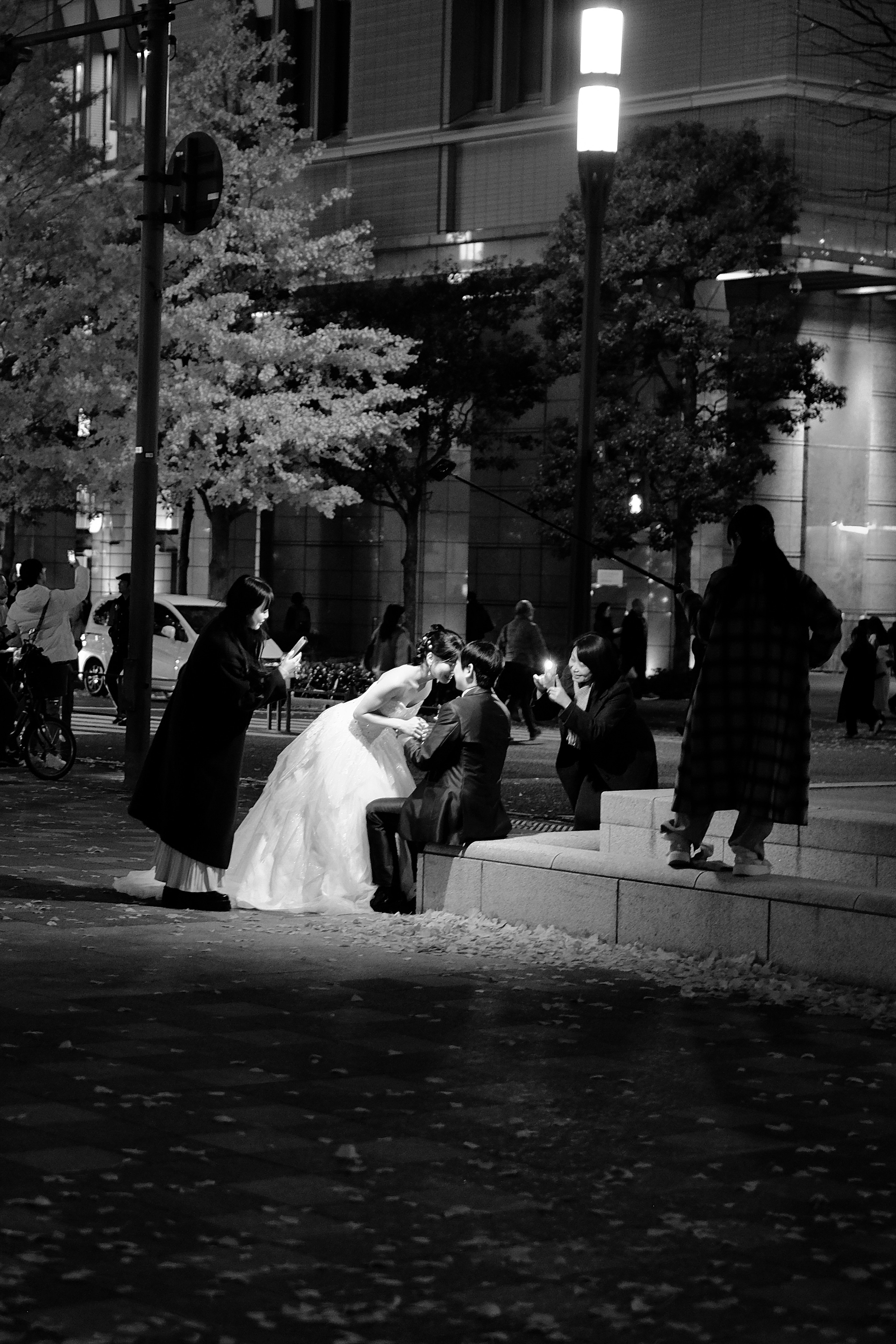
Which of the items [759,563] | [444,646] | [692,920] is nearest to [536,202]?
[444,646]

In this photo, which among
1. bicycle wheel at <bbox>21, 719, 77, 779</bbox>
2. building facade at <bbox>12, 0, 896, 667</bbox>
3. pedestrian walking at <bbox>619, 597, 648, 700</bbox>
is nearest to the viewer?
bicycle wheel at <bbox>21, 719, 77, 779</bbox>

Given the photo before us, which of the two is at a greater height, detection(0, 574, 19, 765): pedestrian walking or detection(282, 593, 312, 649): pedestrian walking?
detection(282, 593, 312, 649): pedestrian walking

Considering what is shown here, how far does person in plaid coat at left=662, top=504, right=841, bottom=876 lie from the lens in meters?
9.12

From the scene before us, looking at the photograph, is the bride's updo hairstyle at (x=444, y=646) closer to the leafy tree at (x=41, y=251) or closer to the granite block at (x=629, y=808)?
the granite block at (x=629, y=808)

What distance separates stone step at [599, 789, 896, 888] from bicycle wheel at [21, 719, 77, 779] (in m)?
8.37

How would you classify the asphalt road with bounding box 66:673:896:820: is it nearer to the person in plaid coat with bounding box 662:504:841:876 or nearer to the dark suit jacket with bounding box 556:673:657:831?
the dark suit jacket with bounding box 556:673:657:831

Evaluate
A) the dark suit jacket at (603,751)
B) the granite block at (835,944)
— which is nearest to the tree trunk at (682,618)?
the dark suit jacket at (603,751)

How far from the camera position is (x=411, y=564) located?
39594mm

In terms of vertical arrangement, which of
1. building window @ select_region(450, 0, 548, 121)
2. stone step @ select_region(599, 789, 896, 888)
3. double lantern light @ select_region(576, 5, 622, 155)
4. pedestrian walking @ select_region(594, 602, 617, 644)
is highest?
building window @ select_region(450, 0, 548, 121)

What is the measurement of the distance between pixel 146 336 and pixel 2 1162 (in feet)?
40.6

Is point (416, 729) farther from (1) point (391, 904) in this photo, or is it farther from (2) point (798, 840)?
(2) point (798, 840)

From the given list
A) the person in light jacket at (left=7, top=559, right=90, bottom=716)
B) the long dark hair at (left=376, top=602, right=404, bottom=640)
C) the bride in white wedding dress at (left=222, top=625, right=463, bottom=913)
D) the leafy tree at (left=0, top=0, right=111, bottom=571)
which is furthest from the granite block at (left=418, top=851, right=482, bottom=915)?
the leafy tree at (left=0, top=0, right=111, bottom=571)

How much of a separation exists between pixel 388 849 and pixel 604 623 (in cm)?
2066

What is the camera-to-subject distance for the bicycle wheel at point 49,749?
18.1 m
